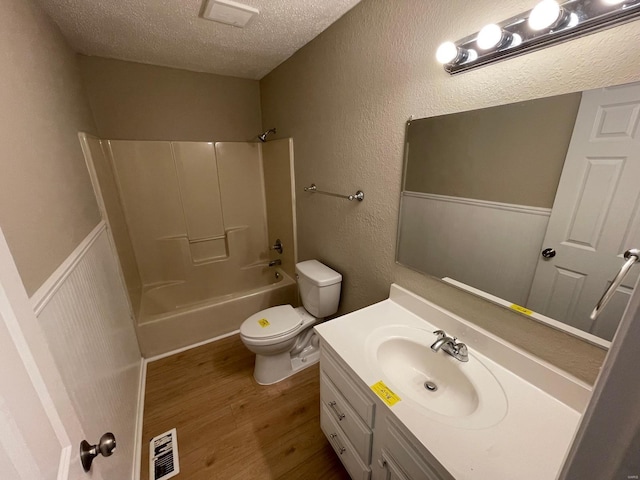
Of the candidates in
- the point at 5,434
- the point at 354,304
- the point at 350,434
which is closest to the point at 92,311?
the point at 5,434

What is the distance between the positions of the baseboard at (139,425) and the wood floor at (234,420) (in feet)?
0.08

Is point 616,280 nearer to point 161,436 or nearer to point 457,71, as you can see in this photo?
point 457,71

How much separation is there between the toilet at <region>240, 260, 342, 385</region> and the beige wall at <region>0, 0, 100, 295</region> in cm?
110

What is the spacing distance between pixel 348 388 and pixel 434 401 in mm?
323

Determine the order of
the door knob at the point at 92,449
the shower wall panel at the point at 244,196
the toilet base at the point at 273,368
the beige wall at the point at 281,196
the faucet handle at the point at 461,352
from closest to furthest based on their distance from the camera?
1. the door knob at the point at 92,449
2. the faucet handle at the point at 461,352
3. the toilet base at the point at 273,368
4. the beige wall at the point at 281,196
5. the shower wall panel at the point at 244,196

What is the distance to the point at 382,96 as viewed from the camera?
1.28 metres

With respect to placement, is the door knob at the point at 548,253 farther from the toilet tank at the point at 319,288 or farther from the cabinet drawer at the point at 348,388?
the toilet tank at the point at 319,288

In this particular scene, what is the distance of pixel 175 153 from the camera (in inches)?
93.4

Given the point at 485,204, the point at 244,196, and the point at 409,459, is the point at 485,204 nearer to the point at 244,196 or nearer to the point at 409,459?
the point at 409,459

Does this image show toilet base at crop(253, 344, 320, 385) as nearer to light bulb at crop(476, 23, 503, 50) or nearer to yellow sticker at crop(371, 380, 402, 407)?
yellow sticker at crop(371, 380, 402, 407)

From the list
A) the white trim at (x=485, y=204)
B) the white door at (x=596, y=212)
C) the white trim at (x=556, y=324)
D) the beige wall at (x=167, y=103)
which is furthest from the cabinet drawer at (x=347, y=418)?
the beige wall at (x=167, y=103)

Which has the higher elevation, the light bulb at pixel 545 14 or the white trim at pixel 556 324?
the light bulb at pixel 545 14

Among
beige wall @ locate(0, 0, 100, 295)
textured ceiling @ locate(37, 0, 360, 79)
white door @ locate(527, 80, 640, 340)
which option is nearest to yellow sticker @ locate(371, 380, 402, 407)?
white door @ locate(527, 80, 640, 340)

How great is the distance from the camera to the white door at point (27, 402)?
33 centimetres
